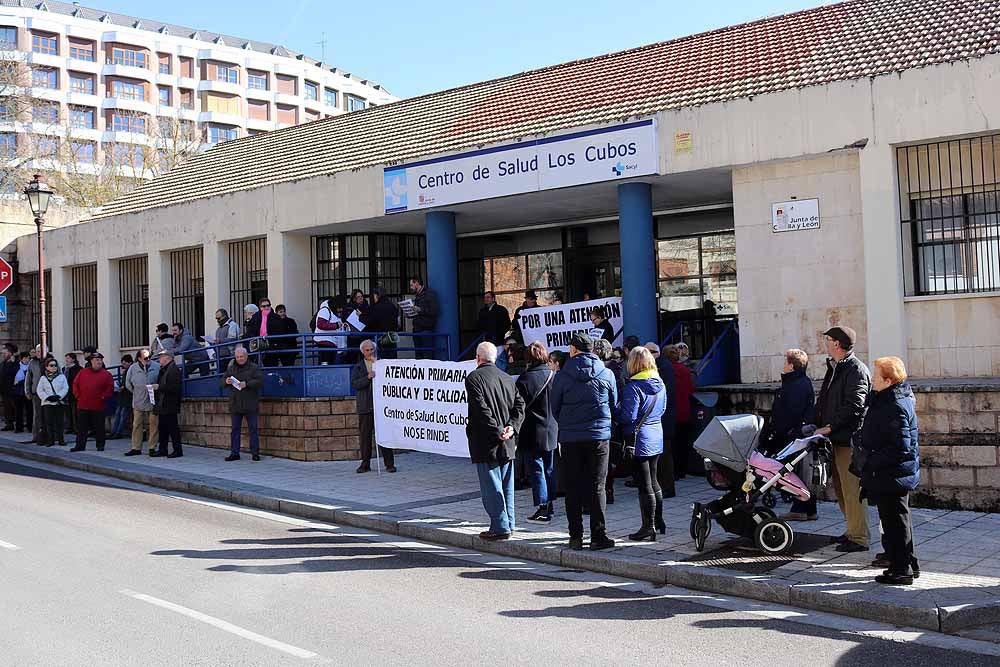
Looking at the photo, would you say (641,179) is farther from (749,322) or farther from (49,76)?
(49,76)

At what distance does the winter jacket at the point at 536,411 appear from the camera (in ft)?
33.0

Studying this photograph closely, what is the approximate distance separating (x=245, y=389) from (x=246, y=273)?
18.4ft

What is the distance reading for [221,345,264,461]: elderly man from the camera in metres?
15.5

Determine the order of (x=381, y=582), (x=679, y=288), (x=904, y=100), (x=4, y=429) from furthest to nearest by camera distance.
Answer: (x=4, y=429), (x=679, y=288), (x=904, y=100), (x=381, y=582)

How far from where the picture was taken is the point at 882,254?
1225cm

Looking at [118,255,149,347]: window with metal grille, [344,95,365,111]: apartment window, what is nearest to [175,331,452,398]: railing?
[118,255,149,347]: window with metal grille

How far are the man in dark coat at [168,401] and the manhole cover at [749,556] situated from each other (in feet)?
35.0

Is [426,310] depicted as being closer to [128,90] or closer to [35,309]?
[35,309]

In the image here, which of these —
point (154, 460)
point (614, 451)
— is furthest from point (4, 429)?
point (614, 451)

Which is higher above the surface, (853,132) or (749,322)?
(853,132)

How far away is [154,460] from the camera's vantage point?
1616 cm

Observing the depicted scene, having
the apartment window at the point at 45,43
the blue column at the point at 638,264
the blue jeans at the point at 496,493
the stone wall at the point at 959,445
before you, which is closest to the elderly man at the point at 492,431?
the blue jeans at the point at 496,493

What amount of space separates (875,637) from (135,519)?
316 inches

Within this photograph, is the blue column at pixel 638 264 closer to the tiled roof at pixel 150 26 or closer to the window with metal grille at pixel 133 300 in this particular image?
the window with metal grille at pixel 133 300
